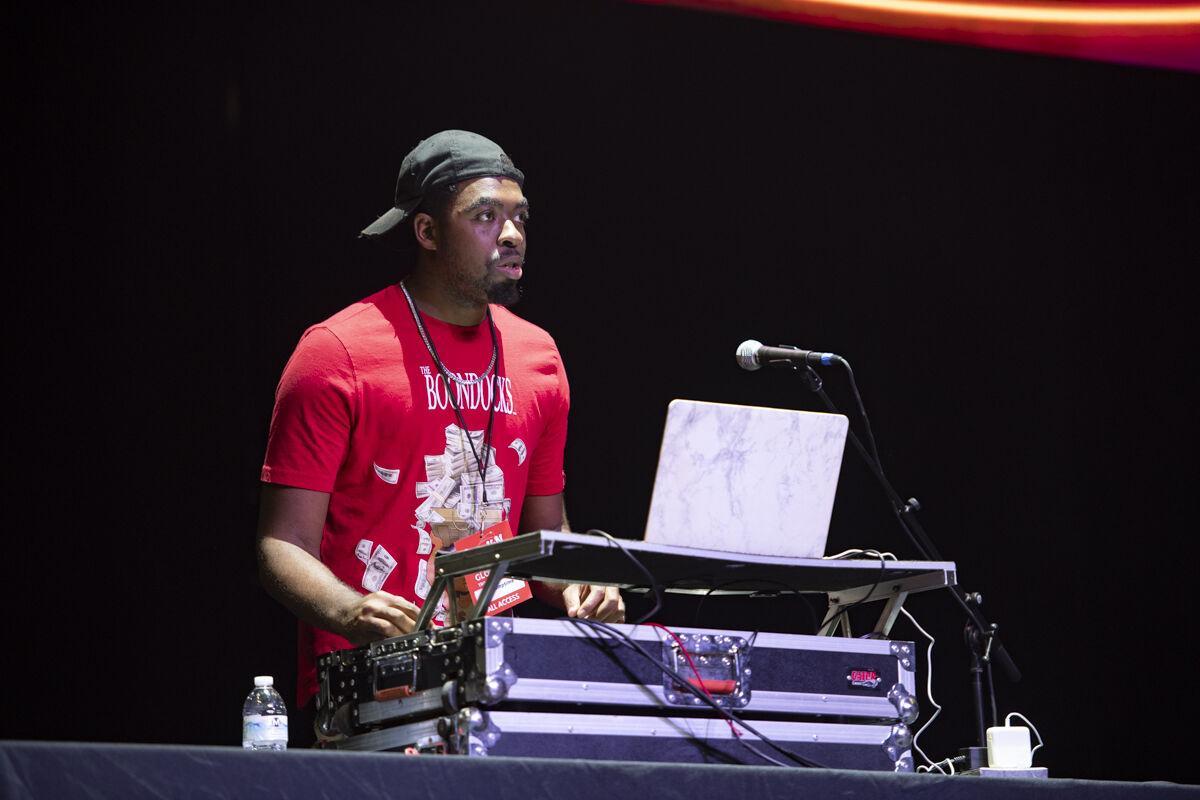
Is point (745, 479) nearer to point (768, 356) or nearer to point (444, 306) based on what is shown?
point (768, 356)

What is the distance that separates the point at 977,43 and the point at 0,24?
284cm

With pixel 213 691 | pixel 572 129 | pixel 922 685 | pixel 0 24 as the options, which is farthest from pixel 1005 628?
pixel 0 24

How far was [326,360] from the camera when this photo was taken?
2.64 meters

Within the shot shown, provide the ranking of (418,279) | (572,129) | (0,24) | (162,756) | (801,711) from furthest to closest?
(572,129) → (0,24) → (418,279) → (801,711) → (162,756)

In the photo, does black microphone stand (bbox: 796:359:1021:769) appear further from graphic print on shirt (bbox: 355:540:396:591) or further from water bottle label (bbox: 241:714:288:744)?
water bottle label (bbox: 241:714:288:744)

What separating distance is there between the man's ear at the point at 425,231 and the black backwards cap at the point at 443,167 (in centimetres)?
3

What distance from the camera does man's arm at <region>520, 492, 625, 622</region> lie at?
2.22 m

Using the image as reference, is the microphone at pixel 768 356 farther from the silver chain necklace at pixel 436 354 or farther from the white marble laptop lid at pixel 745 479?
the silver chain necklace at pixel 436 354

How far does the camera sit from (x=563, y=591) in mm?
2611

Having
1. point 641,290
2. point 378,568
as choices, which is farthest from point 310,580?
point 641,290

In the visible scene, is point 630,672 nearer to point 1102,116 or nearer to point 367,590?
point 367,590

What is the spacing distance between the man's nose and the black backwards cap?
0.35ft

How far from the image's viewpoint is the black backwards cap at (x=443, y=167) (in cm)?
290

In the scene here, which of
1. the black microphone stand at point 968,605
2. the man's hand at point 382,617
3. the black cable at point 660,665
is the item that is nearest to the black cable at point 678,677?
the black cable at point 660,665
